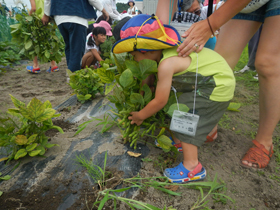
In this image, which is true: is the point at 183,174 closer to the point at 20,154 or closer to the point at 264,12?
the point at 20,154

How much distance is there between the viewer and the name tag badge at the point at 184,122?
45.0 inches

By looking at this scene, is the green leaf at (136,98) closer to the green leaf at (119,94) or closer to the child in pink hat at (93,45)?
the green leaf at (119,94)

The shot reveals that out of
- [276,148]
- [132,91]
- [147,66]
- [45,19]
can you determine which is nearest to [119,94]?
[132,91]

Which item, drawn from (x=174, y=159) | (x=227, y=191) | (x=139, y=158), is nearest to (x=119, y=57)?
(x=139, y=158)

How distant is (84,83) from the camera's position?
87.2 inches

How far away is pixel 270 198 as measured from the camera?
1175mm

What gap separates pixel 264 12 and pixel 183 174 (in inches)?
51.9

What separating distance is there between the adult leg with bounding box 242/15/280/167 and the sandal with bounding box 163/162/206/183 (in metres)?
0.47

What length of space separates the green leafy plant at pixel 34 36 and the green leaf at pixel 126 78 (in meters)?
Answer: 2.56

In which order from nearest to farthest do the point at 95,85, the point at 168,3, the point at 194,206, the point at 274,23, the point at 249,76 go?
the point at 194,206 < the point at 274,23 < the point at 168,3 < the point at 95,85 < the point at 249,76

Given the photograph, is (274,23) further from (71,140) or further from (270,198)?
(71,140)

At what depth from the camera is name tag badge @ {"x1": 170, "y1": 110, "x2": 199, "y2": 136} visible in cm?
114

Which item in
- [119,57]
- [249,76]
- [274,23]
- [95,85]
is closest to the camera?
[274,23]

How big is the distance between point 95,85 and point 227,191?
5.95 ft
